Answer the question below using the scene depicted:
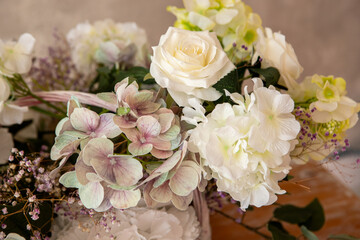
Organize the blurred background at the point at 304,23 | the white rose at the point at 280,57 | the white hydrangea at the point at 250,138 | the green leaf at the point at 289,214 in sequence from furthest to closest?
the blurred background at the point at 304,23, the green leaf at the point at 289,214, the white rose at the point at 280,57, the white hydrangea at the point at 250,138

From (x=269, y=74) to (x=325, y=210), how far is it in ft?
1.68

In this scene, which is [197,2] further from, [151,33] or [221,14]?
[151,33]

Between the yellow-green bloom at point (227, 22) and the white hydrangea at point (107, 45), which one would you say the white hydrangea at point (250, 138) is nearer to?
the yellow-green bloom at point (227, 22)

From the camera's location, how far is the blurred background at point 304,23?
3.95 feet

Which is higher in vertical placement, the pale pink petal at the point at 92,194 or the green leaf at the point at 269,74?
the green leaf at the point at 269,74

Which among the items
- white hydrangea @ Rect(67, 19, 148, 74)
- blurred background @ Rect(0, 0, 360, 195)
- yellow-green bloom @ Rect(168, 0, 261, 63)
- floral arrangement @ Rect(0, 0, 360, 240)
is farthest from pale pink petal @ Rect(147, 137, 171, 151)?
blurred background @ Rect(0, 0, 360, 195)

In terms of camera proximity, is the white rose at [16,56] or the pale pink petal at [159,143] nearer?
the pale pink petal at [159,143]

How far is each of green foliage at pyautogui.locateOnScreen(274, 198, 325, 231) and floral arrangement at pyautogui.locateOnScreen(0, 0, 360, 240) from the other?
12 cm

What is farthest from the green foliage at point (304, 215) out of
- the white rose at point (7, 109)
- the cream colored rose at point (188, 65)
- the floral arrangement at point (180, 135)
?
the white rose at point (7, 109)

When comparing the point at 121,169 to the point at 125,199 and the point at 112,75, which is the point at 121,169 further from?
the point at 112,75

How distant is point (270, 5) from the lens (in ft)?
5.23

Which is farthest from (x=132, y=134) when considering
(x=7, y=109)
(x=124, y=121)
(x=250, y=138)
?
(x=7, y=109)

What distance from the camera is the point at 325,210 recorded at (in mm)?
822

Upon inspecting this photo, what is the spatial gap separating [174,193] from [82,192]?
10 cm
